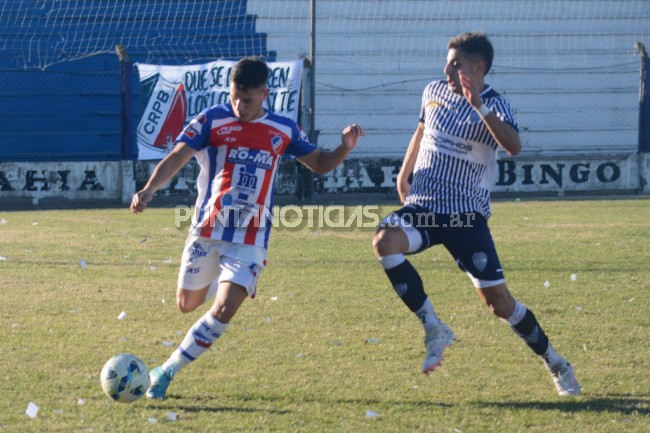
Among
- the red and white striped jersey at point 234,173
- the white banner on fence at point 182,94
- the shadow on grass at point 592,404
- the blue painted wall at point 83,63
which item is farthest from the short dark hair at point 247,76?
the blue painted wall at point 83,63

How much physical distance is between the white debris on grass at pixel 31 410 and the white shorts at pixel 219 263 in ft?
3.39

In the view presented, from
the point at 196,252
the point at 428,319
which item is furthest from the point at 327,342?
the point at 196,252

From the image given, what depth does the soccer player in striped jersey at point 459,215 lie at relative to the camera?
5.36m

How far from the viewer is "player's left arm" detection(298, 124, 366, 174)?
5.49 meters

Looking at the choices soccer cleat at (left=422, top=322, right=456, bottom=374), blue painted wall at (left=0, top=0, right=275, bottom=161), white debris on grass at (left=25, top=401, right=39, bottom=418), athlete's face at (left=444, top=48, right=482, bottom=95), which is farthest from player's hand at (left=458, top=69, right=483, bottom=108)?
blue painted wall at (left=0, top=0, right=275, bottom=161)

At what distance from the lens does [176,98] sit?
17000 millimetres

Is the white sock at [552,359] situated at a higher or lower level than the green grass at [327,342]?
higher

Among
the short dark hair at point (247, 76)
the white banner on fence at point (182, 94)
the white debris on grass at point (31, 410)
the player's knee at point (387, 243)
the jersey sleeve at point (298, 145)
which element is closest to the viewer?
the white debris on grass at point (31, 410)

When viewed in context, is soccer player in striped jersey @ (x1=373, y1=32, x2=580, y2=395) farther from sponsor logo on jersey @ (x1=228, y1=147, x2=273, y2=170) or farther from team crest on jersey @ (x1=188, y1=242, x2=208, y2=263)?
team crest on jersey @ (x1=188, y1=242, x2=208, y2=263)

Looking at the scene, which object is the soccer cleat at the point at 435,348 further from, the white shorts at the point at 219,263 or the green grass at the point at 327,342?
the white shorts at the point at 219,263

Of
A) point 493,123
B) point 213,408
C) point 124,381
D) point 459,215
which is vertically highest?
point 493,123

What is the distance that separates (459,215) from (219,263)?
1.35 metres

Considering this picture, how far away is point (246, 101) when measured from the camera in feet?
17.4

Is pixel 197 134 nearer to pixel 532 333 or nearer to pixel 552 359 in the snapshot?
pixel 532 333
